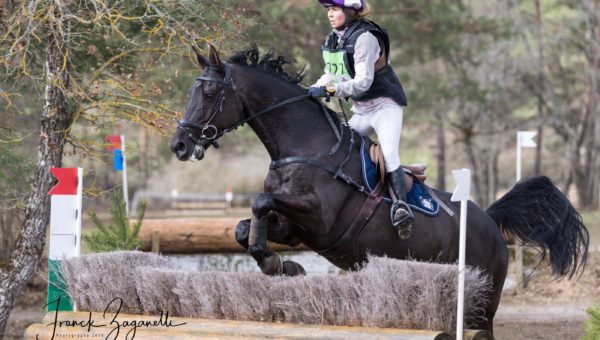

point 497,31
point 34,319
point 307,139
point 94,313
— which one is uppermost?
point 497,31

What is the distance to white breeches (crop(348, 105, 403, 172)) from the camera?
6574mm

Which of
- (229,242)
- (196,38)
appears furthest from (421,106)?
(196,38)

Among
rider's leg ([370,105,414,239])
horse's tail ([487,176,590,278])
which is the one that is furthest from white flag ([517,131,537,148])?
rider's leg ([370,105,414,239])

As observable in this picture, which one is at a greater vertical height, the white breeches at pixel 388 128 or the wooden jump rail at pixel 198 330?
the white breeches at pixel 388 128

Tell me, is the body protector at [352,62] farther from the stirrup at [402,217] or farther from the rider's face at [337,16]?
the stirrup at [402,217]

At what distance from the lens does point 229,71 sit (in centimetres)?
644

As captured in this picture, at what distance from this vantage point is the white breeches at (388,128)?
6.57m

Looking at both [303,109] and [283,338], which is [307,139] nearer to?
[303,109]

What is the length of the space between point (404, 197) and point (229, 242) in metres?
6.41

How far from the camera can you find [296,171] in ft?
20.9

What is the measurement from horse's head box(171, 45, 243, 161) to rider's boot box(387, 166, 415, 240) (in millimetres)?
1193

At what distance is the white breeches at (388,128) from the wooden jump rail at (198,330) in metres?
1.55

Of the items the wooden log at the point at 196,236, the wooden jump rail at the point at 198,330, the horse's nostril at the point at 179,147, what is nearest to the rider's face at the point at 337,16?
the horse's nostril at the point at 179,147

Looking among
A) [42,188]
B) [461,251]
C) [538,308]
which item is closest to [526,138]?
[538,308]
